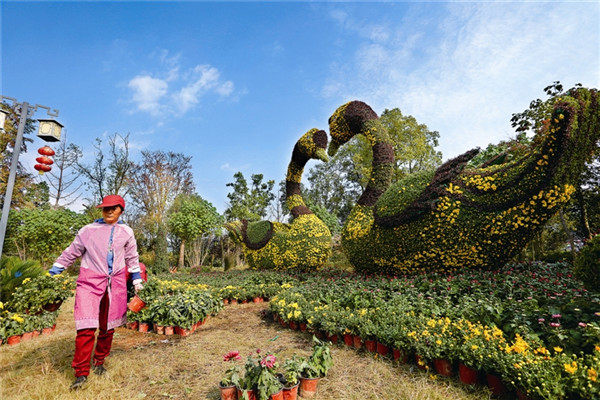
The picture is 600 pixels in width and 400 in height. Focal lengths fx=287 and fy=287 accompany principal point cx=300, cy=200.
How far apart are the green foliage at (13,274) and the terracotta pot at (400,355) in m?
5.38

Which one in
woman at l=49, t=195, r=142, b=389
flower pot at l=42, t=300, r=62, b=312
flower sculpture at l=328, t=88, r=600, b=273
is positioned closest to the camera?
woman at l=49, t=195, r=142, b=389

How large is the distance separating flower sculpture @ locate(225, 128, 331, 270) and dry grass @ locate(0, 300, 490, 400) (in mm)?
5732

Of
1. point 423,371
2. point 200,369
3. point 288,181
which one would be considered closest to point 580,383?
point 423,371

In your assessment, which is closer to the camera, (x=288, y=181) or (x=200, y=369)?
(x=200, y=369)

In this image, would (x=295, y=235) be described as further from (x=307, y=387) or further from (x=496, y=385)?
(x=496, y=385)

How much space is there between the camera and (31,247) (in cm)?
1226

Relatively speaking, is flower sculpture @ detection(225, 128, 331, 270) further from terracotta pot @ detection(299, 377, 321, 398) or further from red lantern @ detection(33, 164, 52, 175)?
terracotta pot @ detection(299, 377, 321, 398)

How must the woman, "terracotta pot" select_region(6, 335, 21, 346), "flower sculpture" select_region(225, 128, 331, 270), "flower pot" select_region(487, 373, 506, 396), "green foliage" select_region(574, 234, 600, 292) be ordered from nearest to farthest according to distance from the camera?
1. "flower pot" select_region(487, 373, 506, 396)
2. the woman
3. "green foliage" select_region(574, 234, 600, 292)
4. "terracotta pot" select_region(6, 335, 21, 346)
5. "flower sculpture" select_region(225, 128, 331, 270)

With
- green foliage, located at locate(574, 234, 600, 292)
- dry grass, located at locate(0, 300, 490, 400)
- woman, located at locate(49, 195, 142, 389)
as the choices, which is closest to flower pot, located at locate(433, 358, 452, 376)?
dry grass, located at locate(0, 300, 490, 400)

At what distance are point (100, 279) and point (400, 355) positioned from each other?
120 inches

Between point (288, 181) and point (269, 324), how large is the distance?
7645 millimetres

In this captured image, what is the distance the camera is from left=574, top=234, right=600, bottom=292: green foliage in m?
3.10

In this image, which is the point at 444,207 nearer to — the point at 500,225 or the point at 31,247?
the point at 500,225

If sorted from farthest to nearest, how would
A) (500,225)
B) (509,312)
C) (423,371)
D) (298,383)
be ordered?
(500,225) → (509,312) → (423,371) → (298,383)
